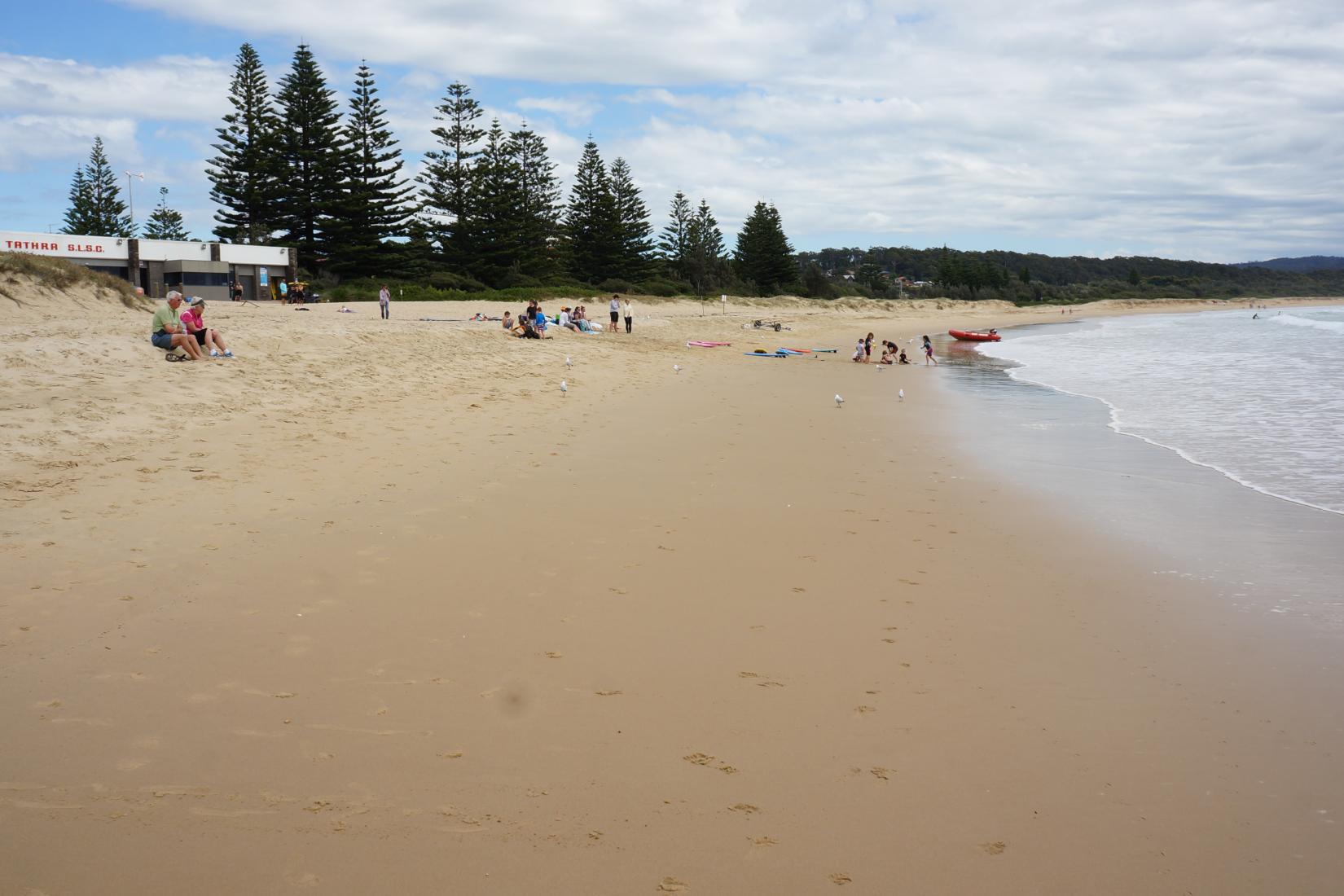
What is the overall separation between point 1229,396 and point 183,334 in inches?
634

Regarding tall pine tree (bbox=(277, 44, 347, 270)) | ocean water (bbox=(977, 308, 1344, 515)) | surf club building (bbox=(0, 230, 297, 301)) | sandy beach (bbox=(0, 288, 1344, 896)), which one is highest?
tall pine tree (bbox=(277, 44, 347, 270))

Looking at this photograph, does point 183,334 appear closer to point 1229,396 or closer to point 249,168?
point 1229,396

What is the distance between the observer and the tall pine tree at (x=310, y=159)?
41625mm

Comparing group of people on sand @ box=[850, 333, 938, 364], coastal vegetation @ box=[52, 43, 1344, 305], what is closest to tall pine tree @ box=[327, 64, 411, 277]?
coastal vegetation @ box=[52, 43, 1344, 305]

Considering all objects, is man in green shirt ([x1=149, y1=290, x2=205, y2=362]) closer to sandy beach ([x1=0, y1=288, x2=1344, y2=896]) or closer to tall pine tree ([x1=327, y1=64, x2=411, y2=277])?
sandy beach ([x1=0, y1=288, x2=1344, y2=896])

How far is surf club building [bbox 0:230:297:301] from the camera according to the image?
1209 inches

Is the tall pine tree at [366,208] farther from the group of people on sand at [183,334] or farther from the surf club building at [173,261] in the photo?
the group of people on sand at [183,334]

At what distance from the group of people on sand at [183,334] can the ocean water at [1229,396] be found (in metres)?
11.8

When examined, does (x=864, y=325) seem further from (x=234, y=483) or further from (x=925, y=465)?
(x=234, y=483)

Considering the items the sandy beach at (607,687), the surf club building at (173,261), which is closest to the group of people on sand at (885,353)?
the sandy beach at (607,687)

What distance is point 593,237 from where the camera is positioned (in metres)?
52.6

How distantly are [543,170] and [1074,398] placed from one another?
45915 millimetres

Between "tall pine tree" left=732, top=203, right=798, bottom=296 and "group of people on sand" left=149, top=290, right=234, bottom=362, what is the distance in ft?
176

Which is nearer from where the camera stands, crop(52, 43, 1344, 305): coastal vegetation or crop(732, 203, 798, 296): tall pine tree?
crop(52, 43, 1344, 305): coastal vegetation
